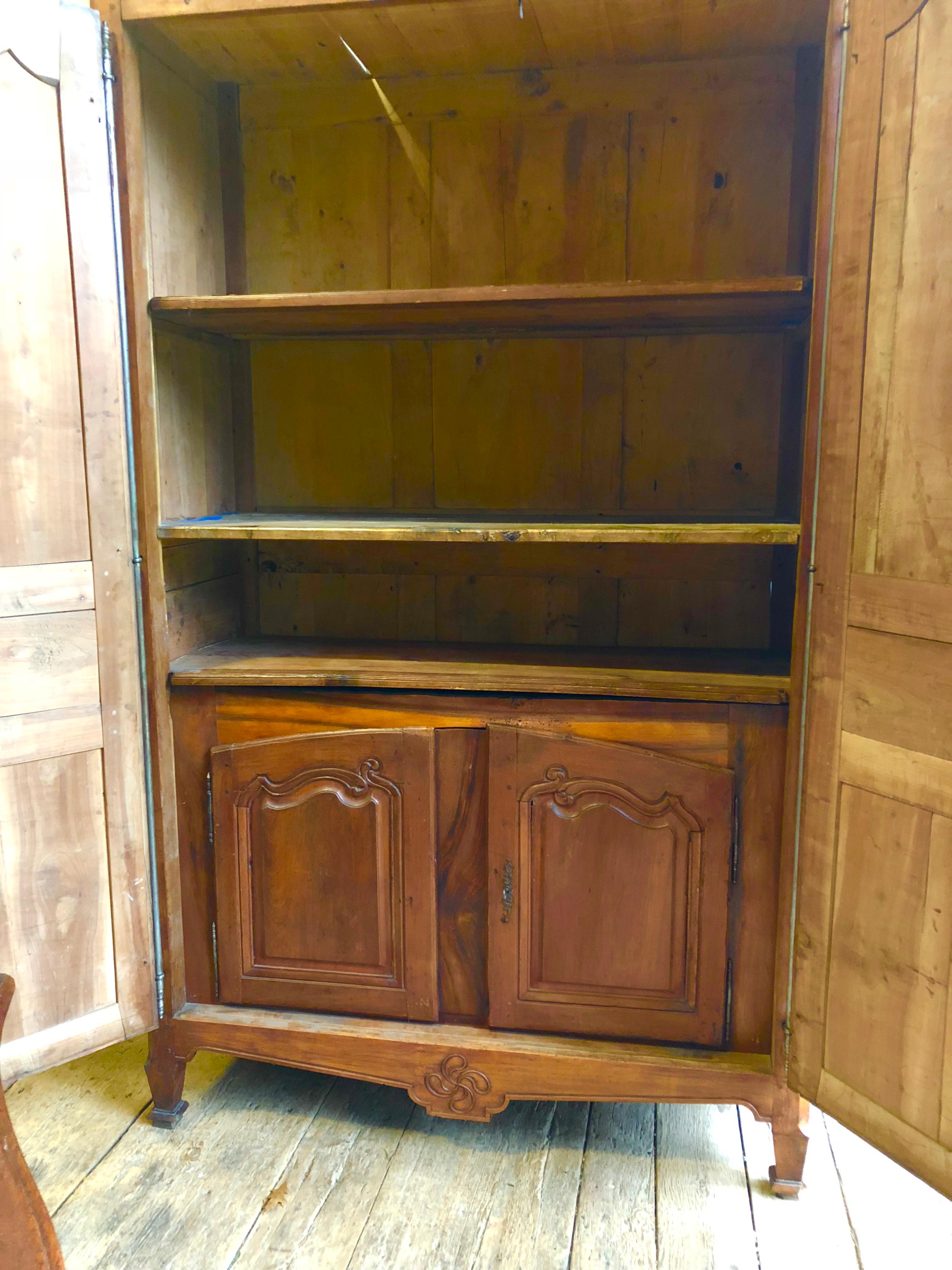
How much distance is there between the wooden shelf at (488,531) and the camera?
149 centimetres

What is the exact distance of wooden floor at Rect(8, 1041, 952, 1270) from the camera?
4.85 ft

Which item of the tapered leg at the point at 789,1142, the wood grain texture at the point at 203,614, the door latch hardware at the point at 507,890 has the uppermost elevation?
the wood grain texture at the point at 203,614

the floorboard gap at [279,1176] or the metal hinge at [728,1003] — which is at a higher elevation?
the metal hinge at [728,1003]

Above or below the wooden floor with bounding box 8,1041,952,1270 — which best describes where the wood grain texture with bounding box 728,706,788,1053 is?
above

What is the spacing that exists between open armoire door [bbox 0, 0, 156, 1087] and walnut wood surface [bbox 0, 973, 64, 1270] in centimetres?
47

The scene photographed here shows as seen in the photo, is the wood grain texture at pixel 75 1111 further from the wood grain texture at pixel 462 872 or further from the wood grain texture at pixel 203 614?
the wood grain texture at pixel 203 614

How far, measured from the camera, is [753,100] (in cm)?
178

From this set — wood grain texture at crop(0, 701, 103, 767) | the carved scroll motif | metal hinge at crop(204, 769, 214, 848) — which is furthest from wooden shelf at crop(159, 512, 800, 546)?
the carved scroll motif

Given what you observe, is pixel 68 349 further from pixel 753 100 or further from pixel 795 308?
pixel 753 100

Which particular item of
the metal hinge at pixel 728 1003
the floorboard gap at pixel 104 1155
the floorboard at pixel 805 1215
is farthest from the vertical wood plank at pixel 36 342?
the floorboard at pixel 805 1215

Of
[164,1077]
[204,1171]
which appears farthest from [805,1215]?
[164,1077]

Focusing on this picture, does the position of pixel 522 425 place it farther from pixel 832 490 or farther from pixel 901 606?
pixel 901 606

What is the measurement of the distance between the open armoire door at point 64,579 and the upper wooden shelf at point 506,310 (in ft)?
0.62

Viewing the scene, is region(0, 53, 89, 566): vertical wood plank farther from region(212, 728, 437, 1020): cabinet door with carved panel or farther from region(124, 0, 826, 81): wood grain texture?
region(212, 728, 437, 1020): cabinet door with carved panel
